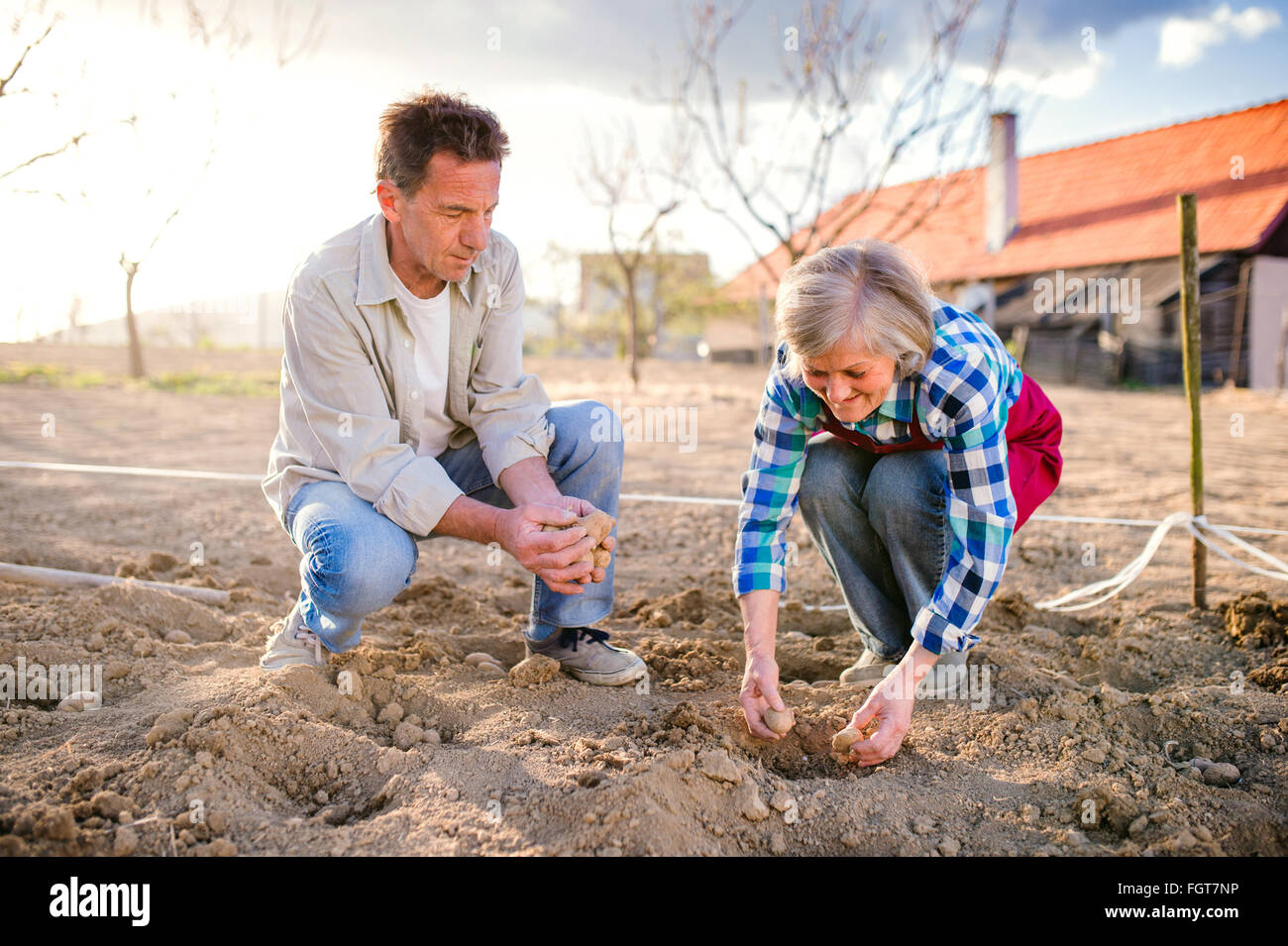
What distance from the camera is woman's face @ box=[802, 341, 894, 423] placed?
181cm

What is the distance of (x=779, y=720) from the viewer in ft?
6.58

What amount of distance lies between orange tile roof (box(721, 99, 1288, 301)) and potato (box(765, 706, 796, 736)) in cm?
1207

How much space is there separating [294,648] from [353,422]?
65 cm

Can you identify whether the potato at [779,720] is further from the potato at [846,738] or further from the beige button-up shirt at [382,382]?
the beige button-up shirt at [382,382]

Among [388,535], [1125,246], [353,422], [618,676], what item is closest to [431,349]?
[353,422]

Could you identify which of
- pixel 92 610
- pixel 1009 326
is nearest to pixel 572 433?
pixel 92 610

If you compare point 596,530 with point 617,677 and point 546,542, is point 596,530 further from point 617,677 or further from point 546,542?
point 617,677

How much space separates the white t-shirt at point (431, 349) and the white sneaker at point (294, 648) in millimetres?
568

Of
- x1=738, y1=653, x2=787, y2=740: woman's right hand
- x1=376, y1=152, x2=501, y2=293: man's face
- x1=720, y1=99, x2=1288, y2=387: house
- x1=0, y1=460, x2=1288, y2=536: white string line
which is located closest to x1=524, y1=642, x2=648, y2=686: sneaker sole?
x1=738, y1=653, x2=787, y2=740: woman's right hand

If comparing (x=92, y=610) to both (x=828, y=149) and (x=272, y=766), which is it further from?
(x=828, y=149)

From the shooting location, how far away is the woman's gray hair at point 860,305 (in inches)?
70.8

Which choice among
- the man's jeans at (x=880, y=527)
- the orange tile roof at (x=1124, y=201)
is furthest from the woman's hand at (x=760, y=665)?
the orange tile roof at (x=1124, y=201)

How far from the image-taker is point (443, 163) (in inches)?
83.0

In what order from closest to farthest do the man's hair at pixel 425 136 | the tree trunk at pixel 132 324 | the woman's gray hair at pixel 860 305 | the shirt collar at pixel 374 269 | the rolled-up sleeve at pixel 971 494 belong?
the woman's gray hair at pixel 860 305 → the rolled-up sleeve at pixel 971 494 → the man's hair at pixel 425 136 → the shirt collar at pixel 374 269 → the tree trunk at pixel 132 324
